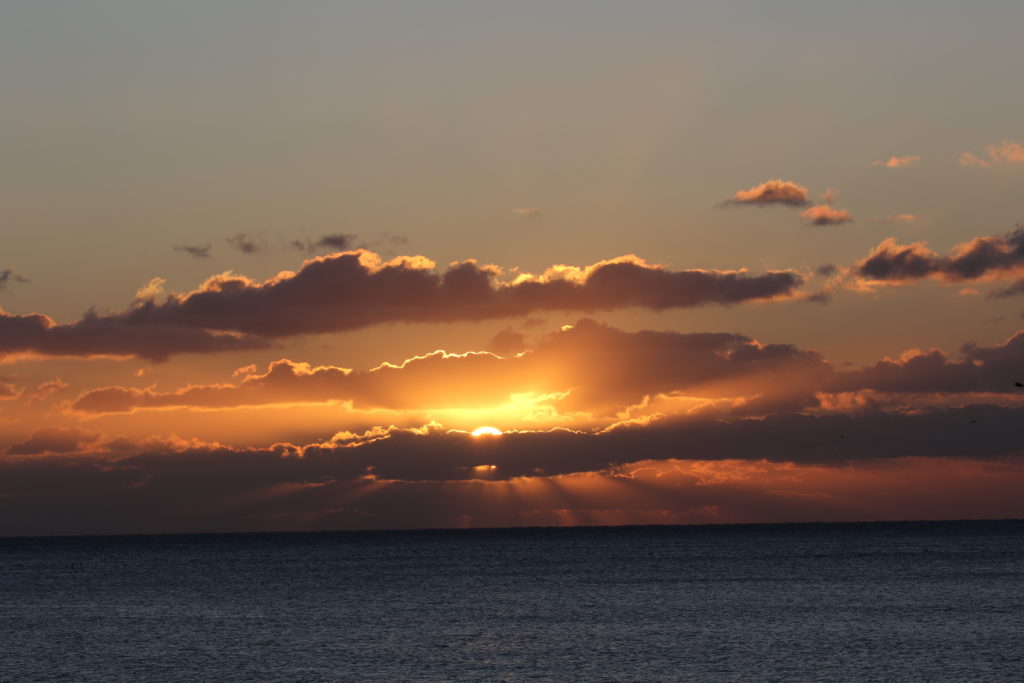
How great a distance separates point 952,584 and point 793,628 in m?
57.5

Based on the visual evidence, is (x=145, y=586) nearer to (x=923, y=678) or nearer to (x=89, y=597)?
(x=89, y=597)

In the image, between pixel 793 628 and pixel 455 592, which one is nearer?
pixel 793 628

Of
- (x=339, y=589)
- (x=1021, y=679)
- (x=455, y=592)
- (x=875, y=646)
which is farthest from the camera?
(x=339, y=589)

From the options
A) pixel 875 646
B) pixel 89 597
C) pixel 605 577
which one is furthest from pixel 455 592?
pixel 875 646

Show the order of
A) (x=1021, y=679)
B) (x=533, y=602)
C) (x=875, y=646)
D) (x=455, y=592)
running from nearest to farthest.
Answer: (x=1021, y=679), (x=875, y=646), (x=533, y=602), (x=455, y=592)

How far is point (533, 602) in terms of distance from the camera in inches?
4931

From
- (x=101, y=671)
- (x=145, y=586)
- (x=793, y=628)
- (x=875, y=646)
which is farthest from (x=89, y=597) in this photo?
(x=875, y=646)

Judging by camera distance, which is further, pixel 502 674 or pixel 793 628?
pixel 793 628

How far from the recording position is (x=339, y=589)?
500 feet

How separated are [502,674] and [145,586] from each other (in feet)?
356

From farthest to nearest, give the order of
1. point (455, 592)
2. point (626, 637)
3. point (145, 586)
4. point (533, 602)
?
point (145, 586)
point (455, 592)
point (533, 602)
point (626, 637)

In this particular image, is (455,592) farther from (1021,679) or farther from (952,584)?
(1021,679)

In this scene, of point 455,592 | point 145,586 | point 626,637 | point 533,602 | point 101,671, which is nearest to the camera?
point 101,671

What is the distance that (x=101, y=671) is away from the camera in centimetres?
7650
